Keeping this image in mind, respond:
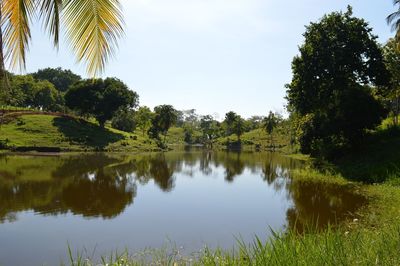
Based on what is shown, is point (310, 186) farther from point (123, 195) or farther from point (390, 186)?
point (123, 195)

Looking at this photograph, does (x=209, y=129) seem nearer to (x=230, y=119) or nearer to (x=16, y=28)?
(x=230, y=119)

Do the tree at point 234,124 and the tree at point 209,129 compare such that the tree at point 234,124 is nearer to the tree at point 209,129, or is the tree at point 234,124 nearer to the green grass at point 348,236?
the tree at point 209,129

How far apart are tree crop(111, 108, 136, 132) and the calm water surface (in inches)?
1889

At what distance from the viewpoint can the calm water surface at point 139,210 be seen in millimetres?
11734

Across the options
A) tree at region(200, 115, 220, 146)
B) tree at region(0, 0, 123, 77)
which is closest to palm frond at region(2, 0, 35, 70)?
tree at region(0, 0, 123, 77)

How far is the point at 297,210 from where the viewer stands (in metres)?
17.0

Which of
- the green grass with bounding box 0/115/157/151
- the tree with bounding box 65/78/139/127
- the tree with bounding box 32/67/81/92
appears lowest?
the green grass with bounding box 0/115/157/151

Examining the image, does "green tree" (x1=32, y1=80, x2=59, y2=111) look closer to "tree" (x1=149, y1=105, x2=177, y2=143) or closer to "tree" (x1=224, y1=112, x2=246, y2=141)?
"tree" (x1=149, y1=105, x2=177, y2=143)

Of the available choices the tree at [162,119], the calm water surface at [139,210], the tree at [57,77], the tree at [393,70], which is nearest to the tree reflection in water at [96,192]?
the calm water surface at [139,210]

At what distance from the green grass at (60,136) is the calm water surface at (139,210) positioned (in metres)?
21.7

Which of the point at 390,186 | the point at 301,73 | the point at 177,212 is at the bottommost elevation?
the point at 177,212

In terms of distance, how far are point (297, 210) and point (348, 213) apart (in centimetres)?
247

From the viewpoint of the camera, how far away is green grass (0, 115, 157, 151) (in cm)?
4955

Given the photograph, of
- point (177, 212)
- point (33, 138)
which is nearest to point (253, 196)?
point (177, 212)
